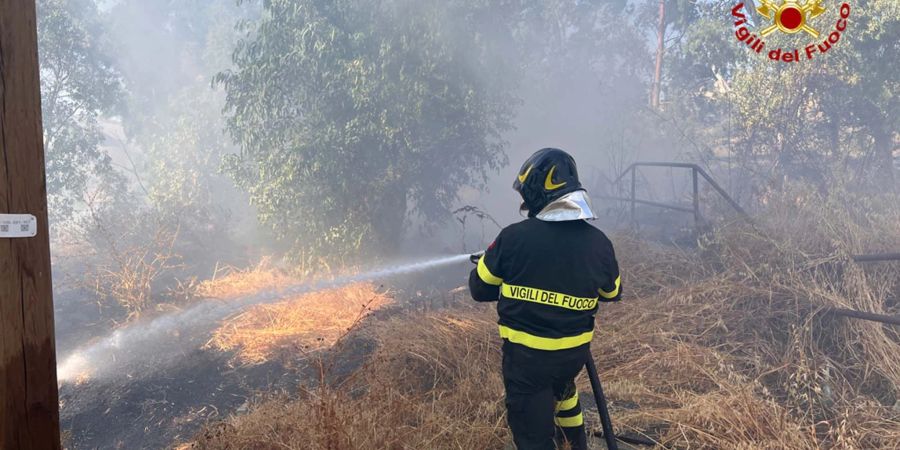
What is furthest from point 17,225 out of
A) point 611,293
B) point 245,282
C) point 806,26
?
point 806,26

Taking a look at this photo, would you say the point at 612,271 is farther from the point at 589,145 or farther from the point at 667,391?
the point at 589,145

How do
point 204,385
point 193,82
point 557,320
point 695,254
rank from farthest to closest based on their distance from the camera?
point 193,82, point 695,254, point 204,385, point 557,320

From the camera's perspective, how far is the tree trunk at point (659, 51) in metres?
19.8

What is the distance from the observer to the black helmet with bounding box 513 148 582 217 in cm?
277

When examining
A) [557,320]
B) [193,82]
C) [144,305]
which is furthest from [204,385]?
[193,82]

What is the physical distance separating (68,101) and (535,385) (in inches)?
540

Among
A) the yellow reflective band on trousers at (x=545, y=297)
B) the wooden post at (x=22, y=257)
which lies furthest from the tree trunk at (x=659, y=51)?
the wooden post at (x=22, y=257)

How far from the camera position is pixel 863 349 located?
453 cm

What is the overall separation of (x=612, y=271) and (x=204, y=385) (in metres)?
4.91

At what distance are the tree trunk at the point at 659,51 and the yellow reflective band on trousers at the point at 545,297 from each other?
61.2 feet

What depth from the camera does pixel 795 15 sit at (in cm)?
1038

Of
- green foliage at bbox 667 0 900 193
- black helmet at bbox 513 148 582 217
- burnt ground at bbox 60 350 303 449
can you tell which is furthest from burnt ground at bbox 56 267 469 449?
green foliage at bbox 667 0 900 193

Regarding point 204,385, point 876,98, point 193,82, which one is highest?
point 193,82

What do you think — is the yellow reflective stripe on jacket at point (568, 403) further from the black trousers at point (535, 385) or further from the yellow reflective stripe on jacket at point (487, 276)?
the yellow reflective stripe on jacket at point (487, 276)
